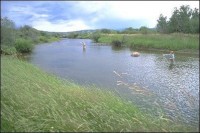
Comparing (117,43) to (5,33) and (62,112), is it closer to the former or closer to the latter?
(5,33)

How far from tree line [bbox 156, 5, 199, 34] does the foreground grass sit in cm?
4475

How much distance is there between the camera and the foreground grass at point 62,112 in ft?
21.3

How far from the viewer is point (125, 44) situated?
201ft

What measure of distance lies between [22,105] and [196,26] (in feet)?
152

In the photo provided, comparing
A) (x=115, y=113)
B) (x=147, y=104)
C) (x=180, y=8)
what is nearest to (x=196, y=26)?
(x=180, y=8)

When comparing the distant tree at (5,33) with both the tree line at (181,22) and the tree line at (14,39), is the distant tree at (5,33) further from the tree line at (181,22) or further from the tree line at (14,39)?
the tree line at (181,22)

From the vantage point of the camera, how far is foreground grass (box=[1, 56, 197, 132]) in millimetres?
6480

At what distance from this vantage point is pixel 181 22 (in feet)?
179

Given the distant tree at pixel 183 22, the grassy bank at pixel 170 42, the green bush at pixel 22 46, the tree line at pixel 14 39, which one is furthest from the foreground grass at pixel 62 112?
the distant tree at pixel 183 22

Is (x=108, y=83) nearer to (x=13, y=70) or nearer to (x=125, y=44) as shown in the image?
(x=13, y=70)

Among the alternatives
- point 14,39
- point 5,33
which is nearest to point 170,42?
point 14,39

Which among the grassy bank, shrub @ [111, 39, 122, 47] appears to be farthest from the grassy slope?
shrub @ [111, 39, 122, 47]

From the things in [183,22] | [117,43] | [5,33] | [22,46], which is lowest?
[5,33]

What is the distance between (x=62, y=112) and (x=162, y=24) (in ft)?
187
